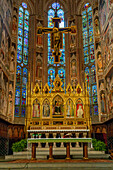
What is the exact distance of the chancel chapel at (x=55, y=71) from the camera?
42.5 ft

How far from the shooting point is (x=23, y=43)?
885 inches

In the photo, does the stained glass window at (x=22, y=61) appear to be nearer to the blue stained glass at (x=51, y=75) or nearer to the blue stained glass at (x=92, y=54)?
the blue stained glass at (x=51, y=75)

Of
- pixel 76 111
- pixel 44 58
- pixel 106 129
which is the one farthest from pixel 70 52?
pixel 76 111

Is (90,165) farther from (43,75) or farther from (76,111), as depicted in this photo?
(43,75)

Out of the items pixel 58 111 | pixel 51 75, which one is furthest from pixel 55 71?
pixel 58 111

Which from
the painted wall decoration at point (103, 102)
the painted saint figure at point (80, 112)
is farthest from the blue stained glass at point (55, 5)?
the painted saint figure at point (80, 112)

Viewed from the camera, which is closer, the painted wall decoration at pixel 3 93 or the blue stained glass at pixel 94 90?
the painted wall decoration at pixel 3 93

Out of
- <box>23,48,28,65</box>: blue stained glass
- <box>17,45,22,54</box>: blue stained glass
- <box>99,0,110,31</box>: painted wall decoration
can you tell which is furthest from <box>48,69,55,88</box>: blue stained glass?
<box>99,0,110,31</box>: painted wall decoration

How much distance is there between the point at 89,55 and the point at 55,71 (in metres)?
3.97

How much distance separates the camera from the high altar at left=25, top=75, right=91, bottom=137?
1262 centimetres

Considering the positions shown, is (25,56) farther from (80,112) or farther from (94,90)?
(80,112)

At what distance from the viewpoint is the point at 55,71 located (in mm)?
22750

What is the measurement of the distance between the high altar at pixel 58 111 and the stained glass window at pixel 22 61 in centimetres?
736

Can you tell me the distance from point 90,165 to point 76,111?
5249mm
